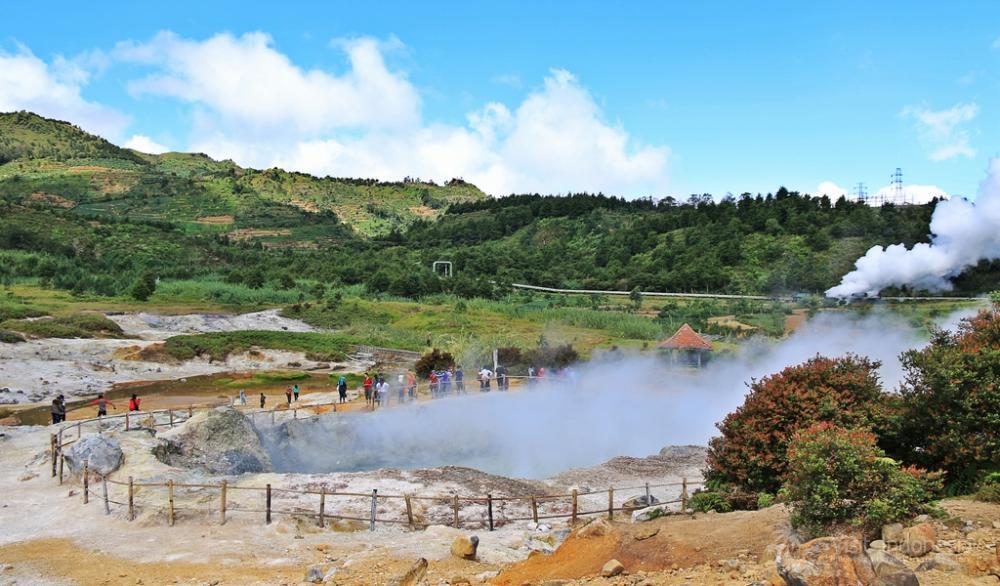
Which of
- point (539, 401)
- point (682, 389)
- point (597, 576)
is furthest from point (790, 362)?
point (597, 576)

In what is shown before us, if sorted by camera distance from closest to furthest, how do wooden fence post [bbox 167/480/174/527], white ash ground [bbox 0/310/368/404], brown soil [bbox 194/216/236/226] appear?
1. wooden fence post [bbox 167/480/174/527]
2. white ash ground [bbox 0/310/368/404]
3. brown soil [bbox 194/216/236/226]

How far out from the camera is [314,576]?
11.3 meters

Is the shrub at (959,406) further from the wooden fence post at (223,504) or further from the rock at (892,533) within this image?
the wooden fence post at (223,504)

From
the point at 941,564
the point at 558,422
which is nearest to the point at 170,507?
the point at 941,564

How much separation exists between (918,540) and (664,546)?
10.2 ft

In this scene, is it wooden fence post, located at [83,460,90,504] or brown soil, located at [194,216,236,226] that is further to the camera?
brown soil, located at [194,216,236,226]

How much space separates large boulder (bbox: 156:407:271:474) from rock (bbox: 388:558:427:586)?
10102mm

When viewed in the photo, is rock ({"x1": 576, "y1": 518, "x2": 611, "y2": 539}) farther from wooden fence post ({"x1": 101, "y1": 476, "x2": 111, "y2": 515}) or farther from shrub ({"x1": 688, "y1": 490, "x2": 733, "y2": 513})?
wooden fence post ({"x1": 101, "y1": 476, "x2": 111, "y2": 515})

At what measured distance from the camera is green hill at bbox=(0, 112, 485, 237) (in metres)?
121

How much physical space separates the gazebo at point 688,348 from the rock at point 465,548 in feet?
74.9

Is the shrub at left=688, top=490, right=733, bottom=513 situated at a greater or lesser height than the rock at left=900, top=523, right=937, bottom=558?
lesser

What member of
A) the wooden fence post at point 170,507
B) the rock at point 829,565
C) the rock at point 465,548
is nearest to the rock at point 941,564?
the rock at point 829,565

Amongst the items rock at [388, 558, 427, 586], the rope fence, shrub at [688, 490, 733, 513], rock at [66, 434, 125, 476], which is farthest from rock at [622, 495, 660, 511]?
rock at [66, 434, 125, 476]

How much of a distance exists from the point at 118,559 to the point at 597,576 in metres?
7.90
